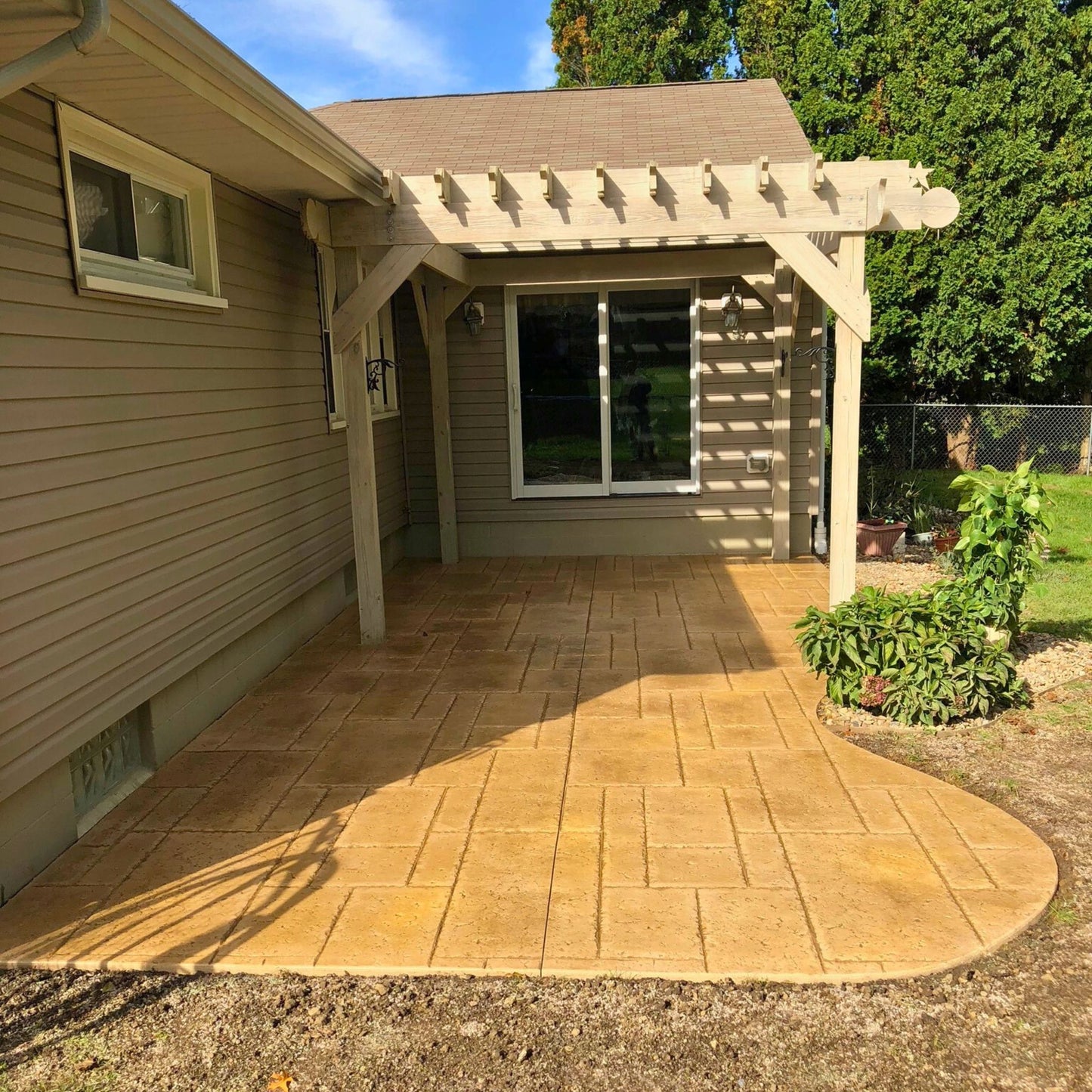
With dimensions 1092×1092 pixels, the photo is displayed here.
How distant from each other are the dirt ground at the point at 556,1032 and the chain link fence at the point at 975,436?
10098 mm

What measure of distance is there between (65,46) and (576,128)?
6570mm

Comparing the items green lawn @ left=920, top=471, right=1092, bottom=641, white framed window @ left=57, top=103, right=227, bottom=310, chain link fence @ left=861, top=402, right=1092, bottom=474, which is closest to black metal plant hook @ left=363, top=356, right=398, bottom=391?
white framed window @ left=57, top=103, right=227, bottom=310

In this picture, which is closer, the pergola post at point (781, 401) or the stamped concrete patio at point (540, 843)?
the stamped concrete patio at point (540, 843)

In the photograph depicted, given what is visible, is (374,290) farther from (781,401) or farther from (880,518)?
(880,518)

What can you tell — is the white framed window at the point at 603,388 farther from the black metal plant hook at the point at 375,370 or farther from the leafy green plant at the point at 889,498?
the leafy green plant at the point at 889,498

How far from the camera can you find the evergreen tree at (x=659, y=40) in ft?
59.2

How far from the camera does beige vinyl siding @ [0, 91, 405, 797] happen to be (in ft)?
10.5

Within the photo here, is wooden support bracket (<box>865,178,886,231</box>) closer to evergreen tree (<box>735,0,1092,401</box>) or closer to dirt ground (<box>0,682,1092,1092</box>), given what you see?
dirt ground (<box>0,682,1092,1092</box>)

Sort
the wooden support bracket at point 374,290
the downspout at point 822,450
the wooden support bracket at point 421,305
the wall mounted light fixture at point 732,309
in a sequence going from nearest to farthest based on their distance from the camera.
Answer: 1. the wooden support bracket at point 374,290
2. the wooden support bracket at point 421,305
3. the wall mounted light fixture at point 732,309
4. the downspout at point 822,450

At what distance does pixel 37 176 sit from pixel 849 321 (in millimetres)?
3932

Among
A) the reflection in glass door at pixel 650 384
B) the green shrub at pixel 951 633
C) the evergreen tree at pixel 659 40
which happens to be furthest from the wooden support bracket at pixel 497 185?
the evergreen tree at pixel 659 40

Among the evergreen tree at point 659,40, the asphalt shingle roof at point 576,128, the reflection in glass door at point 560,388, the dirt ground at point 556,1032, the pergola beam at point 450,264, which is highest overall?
the evergreen tree at point 659,40

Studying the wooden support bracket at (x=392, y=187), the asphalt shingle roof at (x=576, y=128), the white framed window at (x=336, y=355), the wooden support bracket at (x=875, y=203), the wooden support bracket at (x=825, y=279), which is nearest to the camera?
the wooden support bracket at (x=875, y=203)

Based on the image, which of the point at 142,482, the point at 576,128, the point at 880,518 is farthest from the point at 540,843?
the point at 576,128
